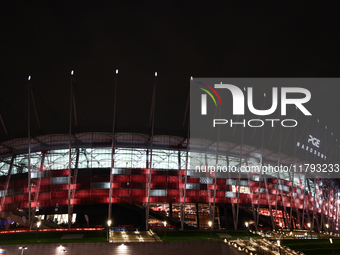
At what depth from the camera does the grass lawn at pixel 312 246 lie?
36109 mm

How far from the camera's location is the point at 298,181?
274ft

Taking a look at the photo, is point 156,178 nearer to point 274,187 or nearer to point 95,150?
point 95,150

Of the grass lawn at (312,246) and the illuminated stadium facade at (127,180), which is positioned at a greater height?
the illuminated stadium facade at (127,180)

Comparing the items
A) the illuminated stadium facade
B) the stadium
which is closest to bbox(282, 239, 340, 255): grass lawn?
the stadium

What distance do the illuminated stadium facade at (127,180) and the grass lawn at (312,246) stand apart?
21.7m

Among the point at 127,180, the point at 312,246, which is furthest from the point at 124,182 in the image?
the point at 312,246

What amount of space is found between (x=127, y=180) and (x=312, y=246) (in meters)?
37.5

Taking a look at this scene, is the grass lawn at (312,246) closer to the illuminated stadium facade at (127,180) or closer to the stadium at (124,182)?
the stadium at (124,182)

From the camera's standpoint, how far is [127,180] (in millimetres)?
65375

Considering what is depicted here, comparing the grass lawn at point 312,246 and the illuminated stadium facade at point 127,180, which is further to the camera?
the illuminated stadium facade at point 127,180

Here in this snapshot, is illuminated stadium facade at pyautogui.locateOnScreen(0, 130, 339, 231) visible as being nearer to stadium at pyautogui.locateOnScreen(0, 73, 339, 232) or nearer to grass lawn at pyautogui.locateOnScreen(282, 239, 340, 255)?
stadium at pyautogui.locateOnScreen(0, 73, 339, 232)

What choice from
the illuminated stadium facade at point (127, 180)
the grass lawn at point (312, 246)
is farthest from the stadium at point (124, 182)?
the grass lawn at point (312, 246)

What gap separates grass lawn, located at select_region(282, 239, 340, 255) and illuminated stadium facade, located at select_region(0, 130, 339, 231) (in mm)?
21719

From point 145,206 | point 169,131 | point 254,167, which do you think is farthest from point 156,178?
point 254,167
